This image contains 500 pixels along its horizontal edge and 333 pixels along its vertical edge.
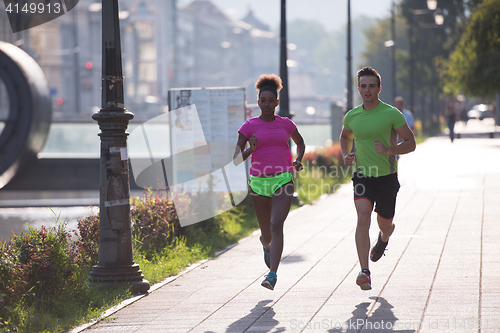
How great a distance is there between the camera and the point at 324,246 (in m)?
8.54

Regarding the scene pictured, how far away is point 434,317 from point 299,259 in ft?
9.13

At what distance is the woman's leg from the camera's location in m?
6.05

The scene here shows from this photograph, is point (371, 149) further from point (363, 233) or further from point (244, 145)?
→ point (244, 145)

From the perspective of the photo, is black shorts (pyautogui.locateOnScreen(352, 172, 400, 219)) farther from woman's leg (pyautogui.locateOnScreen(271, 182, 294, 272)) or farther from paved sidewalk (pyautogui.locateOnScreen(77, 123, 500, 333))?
paved sidewalk (pyautogui.locateOnScreen(77, 123, 500, 333))

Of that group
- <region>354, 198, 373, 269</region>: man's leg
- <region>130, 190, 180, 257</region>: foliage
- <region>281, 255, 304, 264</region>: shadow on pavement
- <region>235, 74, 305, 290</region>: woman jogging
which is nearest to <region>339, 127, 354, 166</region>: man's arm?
<region>235, 74, 305, 290</region>: woman jogging

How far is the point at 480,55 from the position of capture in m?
32.8

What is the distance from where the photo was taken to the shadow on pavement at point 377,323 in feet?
15.8

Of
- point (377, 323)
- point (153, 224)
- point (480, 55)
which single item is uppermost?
point (480, 55)

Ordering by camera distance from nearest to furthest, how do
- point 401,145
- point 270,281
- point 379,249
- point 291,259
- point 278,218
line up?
point 270,281
point 401,145
point 278,218
point 379,249
point 291,259

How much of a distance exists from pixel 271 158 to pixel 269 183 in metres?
0.23

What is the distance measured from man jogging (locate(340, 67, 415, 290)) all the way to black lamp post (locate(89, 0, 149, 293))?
6.55 ft

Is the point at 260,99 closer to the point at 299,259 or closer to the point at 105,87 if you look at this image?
the point at 105,87

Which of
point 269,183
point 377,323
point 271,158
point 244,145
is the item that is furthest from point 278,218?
point 377,323

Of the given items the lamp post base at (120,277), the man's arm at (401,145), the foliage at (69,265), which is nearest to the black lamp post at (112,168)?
the lamp post base at (120,277)
